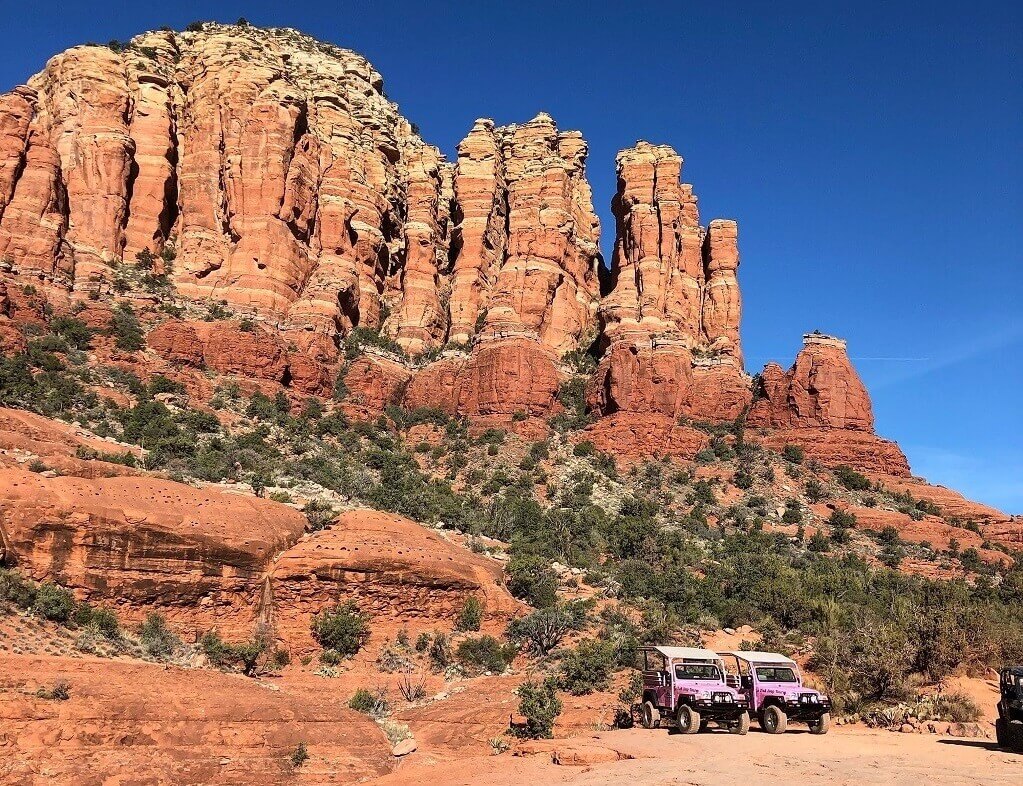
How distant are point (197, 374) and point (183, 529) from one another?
29.6 meters

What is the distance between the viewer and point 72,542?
22.5m

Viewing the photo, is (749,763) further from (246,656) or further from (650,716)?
(246,656)

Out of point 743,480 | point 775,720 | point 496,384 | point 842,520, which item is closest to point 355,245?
point 496,384

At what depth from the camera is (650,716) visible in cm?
1708

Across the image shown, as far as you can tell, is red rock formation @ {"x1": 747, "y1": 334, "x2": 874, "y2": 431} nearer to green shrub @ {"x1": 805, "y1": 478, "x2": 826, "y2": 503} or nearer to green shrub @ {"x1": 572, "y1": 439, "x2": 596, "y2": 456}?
green shrub @ {"x1": 805, "y1": 478, "x2": 826, "y2": 503}

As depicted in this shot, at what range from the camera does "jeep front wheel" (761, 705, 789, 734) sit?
15945 millimetres

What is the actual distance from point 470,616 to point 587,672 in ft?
20.5

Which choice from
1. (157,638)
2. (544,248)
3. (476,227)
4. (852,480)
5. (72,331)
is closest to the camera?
(157,638)

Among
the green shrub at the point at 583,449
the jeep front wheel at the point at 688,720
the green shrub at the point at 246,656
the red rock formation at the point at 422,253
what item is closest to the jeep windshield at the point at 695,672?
the jeep front wheel at the point at 688,720

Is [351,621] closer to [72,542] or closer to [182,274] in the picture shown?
[72,542]

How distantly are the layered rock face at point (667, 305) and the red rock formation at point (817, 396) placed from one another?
2.79m

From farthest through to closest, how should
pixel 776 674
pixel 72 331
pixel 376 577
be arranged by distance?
pixel 72 331
pixel 376 577
pixel 776 674

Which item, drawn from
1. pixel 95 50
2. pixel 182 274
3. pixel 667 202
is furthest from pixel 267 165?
pixel 667 202

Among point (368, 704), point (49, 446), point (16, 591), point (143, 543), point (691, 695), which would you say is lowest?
point (368, 704)
